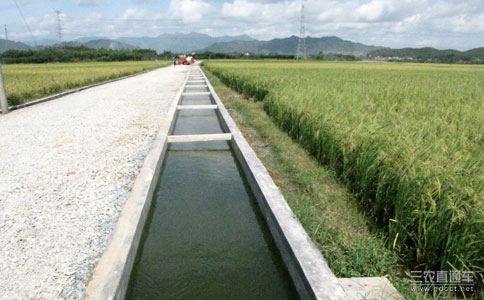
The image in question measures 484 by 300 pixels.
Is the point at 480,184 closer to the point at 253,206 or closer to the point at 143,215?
the point at 253,206

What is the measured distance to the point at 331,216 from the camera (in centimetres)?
325

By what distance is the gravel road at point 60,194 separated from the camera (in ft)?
7.55

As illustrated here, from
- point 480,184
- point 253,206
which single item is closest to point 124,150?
point 253,206

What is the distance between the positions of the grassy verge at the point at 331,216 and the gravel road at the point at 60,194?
1994mm

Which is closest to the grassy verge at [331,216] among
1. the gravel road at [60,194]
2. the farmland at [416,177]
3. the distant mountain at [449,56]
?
the farmland at [416,177]

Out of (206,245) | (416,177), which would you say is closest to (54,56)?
(206,245)

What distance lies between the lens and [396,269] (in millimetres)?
2514

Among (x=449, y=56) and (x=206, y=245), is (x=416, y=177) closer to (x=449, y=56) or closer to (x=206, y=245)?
(x=206, y=245)

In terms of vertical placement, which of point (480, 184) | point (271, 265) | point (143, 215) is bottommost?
point (271, 265)

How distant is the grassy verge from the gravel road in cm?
199

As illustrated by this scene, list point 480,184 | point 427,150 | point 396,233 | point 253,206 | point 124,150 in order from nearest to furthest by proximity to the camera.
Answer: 1. point 480,184
2. point 396,233
3. point 427,150
4. point 253,206
5. point 124,150

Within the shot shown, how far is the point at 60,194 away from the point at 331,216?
10.7 feet

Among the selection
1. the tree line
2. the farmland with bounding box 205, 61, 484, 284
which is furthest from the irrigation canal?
the tree line

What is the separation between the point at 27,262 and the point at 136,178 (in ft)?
Result: 5.73
